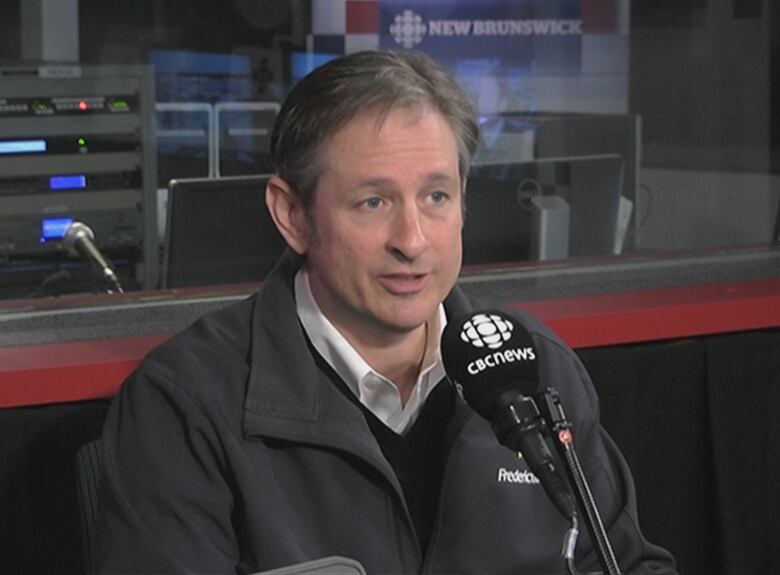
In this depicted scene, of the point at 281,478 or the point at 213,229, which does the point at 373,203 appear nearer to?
A: the point at 281,478

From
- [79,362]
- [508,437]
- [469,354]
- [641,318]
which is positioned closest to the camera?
[508,437]

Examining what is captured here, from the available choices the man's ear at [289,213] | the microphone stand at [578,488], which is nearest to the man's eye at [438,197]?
the man's ear at [289,213]

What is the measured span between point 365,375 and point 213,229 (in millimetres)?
1296

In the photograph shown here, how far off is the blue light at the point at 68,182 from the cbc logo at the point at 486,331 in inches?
84.6

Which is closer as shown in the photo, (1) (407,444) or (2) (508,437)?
(2) (508,437)

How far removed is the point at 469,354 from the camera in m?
1.30

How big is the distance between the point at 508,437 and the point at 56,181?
2.35 metres

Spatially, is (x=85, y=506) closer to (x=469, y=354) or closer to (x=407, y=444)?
(x=407, y=444)

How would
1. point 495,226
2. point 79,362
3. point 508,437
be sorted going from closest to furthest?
point 508,437 → point 79,362 → point 495,226

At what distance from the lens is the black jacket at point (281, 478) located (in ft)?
4.68

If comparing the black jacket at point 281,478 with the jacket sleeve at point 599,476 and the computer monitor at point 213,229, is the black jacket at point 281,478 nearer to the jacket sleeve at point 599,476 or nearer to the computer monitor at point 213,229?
the jacket sleeve at point 599,476

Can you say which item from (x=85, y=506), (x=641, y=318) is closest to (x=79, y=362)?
(x=85, y=506)

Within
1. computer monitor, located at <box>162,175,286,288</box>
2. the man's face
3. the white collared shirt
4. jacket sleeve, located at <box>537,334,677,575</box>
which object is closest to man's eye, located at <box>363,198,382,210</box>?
the man's face

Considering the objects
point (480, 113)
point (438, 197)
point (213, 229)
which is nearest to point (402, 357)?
point (438, 197)
